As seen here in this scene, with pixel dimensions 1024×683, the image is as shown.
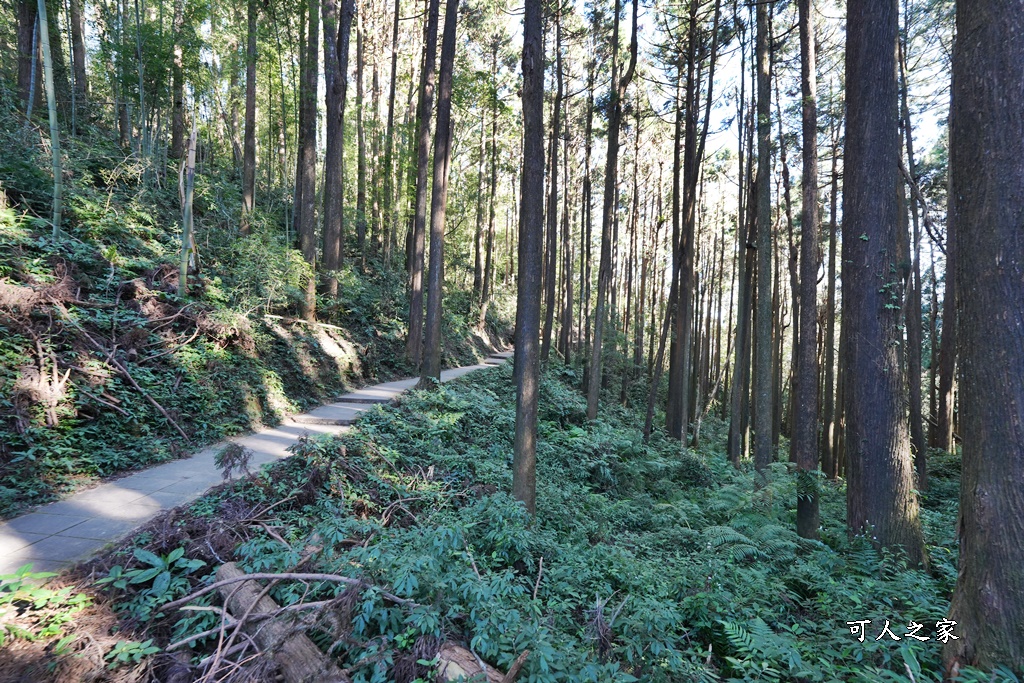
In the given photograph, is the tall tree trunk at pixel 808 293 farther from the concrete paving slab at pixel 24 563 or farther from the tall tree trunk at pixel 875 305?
the concrete paving slab at pixel 24 563

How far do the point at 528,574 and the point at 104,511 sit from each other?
4062 mm

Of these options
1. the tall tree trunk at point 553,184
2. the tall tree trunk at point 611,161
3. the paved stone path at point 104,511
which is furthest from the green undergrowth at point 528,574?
the tall tree trunk at point 553,184

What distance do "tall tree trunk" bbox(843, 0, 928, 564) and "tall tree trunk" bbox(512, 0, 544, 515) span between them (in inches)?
143

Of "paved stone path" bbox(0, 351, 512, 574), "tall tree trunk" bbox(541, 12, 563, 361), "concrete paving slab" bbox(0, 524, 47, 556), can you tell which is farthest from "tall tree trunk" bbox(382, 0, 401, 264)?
"concrete paving slab" bbox(0, 524, 47, 556)

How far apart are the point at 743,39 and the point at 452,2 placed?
780 centimetres

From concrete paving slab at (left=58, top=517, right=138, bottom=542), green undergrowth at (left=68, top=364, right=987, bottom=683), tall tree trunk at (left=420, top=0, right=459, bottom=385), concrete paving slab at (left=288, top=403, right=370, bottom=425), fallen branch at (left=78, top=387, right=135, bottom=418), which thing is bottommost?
green undergrowth at (left=68, top=364, right=987, bottom=683)

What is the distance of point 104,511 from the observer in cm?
450

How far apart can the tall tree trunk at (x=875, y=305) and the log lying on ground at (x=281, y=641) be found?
5663 mm

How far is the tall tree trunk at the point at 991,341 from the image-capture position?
A: 10.3 feet

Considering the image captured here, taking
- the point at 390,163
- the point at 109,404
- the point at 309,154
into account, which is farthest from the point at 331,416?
the point at 390,163

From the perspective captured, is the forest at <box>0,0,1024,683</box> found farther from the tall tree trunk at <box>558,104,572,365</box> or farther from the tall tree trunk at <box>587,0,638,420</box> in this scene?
the tall tree trunk at <box>558,104,572,365</box>

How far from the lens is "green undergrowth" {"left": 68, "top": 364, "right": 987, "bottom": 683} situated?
322 cm

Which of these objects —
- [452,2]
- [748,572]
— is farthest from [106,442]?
[452,2]

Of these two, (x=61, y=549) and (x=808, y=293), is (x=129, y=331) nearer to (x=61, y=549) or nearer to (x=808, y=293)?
(x=61, y=549)
